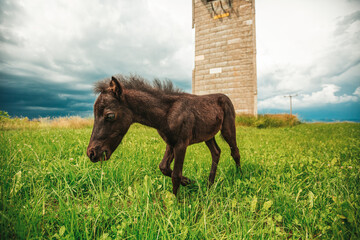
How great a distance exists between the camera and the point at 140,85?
2.32m

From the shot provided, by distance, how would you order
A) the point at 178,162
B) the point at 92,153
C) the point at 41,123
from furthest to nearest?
the point at 41,123
the point at 178,162
the point at 92,153

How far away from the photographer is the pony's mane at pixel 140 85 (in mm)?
2156

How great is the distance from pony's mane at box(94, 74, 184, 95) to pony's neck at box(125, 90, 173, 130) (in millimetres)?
127

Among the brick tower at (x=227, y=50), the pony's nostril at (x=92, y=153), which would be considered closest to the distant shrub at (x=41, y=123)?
the brick tower at (x=227, y=50)

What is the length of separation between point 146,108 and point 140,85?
1.25 feet

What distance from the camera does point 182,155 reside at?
2.12m

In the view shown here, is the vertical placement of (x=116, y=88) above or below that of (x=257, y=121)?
above

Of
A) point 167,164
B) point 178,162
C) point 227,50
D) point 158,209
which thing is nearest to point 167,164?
point 167,164

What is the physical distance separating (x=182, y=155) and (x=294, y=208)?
150 cm

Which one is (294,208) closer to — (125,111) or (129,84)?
(125,111)

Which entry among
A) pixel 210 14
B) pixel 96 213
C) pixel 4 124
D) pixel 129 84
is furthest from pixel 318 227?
pixel 210 14

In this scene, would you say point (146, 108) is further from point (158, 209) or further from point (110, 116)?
point (158, 209)

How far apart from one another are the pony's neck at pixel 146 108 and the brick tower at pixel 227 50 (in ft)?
41.7

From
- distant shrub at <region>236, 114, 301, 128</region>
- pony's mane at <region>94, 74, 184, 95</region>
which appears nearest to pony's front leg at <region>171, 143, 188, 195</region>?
pony's mane at <region>94, 74, 184, 95</region>
